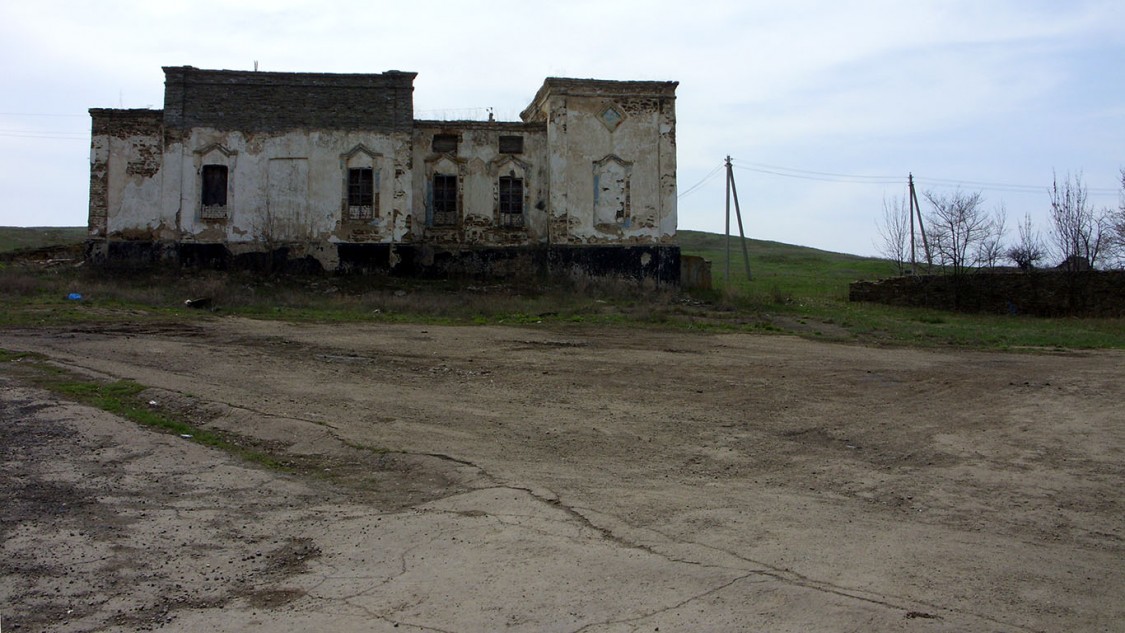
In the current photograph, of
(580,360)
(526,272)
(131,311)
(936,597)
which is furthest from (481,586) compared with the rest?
(526,272)

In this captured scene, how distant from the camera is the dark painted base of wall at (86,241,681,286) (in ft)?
86.4

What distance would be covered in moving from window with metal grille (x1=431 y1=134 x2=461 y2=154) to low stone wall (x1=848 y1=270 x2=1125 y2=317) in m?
13.6

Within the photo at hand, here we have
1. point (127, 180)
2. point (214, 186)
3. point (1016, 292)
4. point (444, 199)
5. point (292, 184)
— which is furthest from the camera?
point (444, 199)

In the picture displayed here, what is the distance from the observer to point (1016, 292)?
2728 centimetres

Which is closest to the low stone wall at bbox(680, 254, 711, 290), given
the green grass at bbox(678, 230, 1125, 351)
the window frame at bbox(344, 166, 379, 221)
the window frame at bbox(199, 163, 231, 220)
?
the green grass at bbox(678, 230, 1125, 351)

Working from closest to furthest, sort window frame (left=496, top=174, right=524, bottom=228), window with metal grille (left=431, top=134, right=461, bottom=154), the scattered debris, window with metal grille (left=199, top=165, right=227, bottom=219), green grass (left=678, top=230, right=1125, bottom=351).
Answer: green grass (left=678, top=230, right=1125, bottom=351) → the scattered debris → window with metal grille (left=199, top=165, right=227, bottom=219) → window with metal grille (left=431, top=134, right=461, bottom=154) → window frame (left=496, top=174, right=524, bottom=228)

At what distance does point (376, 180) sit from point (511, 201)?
13.0ft

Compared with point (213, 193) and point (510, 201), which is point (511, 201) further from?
point (213, 193)

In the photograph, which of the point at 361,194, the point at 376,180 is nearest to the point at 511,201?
the point at 376,180

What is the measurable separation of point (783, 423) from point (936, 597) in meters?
4.54

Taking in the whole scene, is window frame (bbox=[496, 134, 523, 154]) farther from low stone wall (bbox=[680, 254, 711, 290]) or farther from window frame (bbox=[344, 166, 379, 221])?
low stone wall (bbox=[680, 254, 711, 290])

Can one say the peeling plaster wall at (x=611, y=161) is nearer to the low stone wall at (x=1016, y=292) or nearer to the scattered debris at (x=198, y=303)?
the low stone wall at (x=1016, y=292)

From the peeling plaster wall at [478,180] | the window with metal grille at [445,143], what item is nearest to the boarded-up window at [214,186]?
the peeling plaster wall at [478,180]

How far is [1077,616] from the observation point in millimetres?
5117
